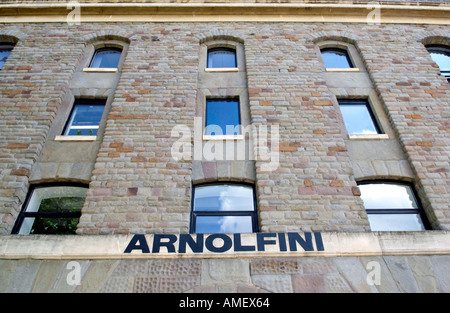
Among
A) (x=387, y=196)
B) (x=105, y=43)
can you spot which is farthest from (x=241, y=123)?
(x=105, y=43)

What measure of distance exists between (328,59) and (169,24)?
17.8 feet

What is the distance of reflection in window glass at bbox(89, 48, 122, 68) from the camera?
9.08 metres

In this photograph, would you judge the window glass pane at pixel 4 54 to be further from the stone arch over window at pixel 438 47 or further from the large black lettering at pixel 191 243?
the stone arch over window at pixel 438 47

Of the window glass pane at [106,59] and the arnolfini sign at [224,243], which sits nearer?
the arnolfini sign at [224,243]

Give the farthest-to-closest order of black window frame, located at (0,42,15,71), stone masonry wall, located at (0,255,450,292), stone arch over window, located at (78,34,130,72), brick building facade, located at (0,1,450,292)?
1. black window frame, located at (0,42,15,71)
2. stone arch over window, located at (78,34,130,72)
3. brick building facade, located at (0,1,450,292)
4. stone masonry wall, located at (0,255,450,292)

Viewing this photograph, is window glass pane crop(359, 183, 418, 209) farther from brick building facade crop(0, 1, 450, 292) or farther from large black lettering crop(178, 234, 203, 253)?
large black lettering crop(178, 234, 203, 253)

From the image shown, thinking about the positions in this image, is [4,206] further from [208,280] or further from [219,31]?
[219,31]

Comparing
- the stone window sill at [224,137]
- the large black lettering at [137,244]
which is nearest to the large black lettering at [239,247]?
the large black lettering at [137,244]

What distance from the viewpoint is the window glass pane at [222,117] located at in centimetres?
712

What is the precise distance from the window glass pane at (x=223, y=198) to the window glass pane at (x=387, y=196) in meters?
2.45

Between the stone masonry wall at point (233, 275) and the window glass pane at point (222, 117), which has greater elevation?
the window glass pane at point (222, 117)

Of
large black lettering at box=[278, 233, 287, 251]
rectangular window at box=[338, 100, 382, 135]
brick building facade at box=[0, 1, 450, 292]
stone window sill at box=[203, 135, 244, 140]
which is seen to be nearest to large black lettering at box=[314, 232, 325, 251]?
brick building facade at box=[0, 1, 450, 292]

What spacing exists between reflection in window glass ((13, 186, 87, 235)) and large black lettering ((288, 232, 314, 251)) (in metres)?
4.20
